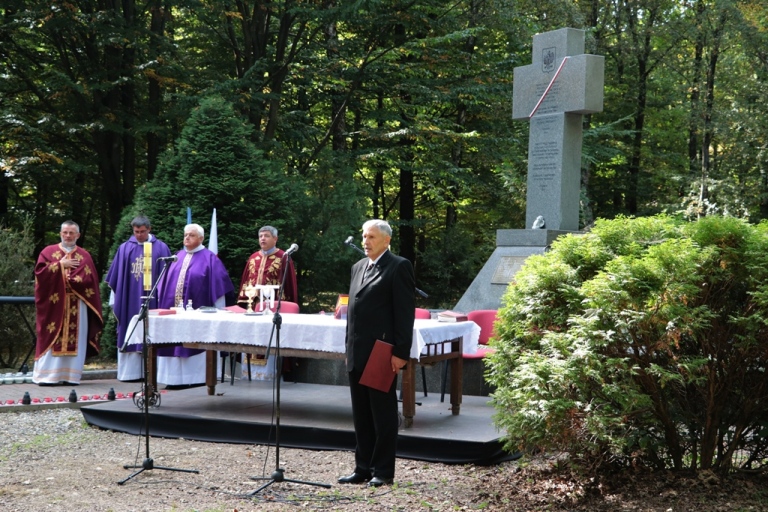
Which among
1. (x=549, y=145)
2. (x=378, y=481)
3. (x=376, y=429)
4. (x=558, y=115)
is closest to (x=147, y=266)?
(x=549, y=145)

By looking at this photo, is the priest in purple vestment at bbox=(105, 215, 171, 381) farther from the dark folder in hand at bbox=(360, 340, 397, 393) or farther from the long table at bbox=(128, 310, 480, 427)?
the dark folder in hand at bbox=(360, 340, 397, 393)

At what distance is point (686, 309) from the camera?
16.5ft

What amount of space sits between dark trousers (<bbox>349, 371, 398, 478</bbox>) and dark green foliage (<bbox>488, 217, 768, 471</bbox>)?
0.92 meters

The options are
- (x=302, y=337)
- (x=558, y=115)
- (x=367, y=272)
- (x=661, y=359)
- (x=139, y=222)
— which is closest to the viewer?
(x=661, y=359)

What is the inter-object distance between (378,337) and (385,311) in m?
0.19

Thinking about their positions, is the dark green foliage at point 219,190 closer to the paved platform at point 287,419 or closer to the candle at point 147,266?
the candle at point 147,266

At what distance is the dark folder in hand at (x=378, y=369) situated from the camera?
6.01 meters

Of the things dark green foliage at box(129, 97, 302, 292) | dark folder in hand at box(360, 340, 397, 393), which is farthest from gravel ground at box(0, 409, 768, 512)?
dark green foliage at box(129, 97, 302, 292)

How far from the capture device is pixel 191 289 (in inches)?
433

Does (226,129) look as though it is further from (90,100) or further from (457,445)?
(457,445)

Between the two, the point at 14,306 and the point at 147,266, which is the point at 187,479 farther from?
the point at 14,306

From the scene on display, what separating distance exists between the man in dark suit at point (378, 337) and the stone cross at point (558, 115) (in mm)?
5282

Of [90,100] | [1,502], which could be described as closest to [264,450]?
[1,502]

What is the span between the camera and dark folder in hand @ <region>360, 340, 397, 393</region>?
6.01 meters
